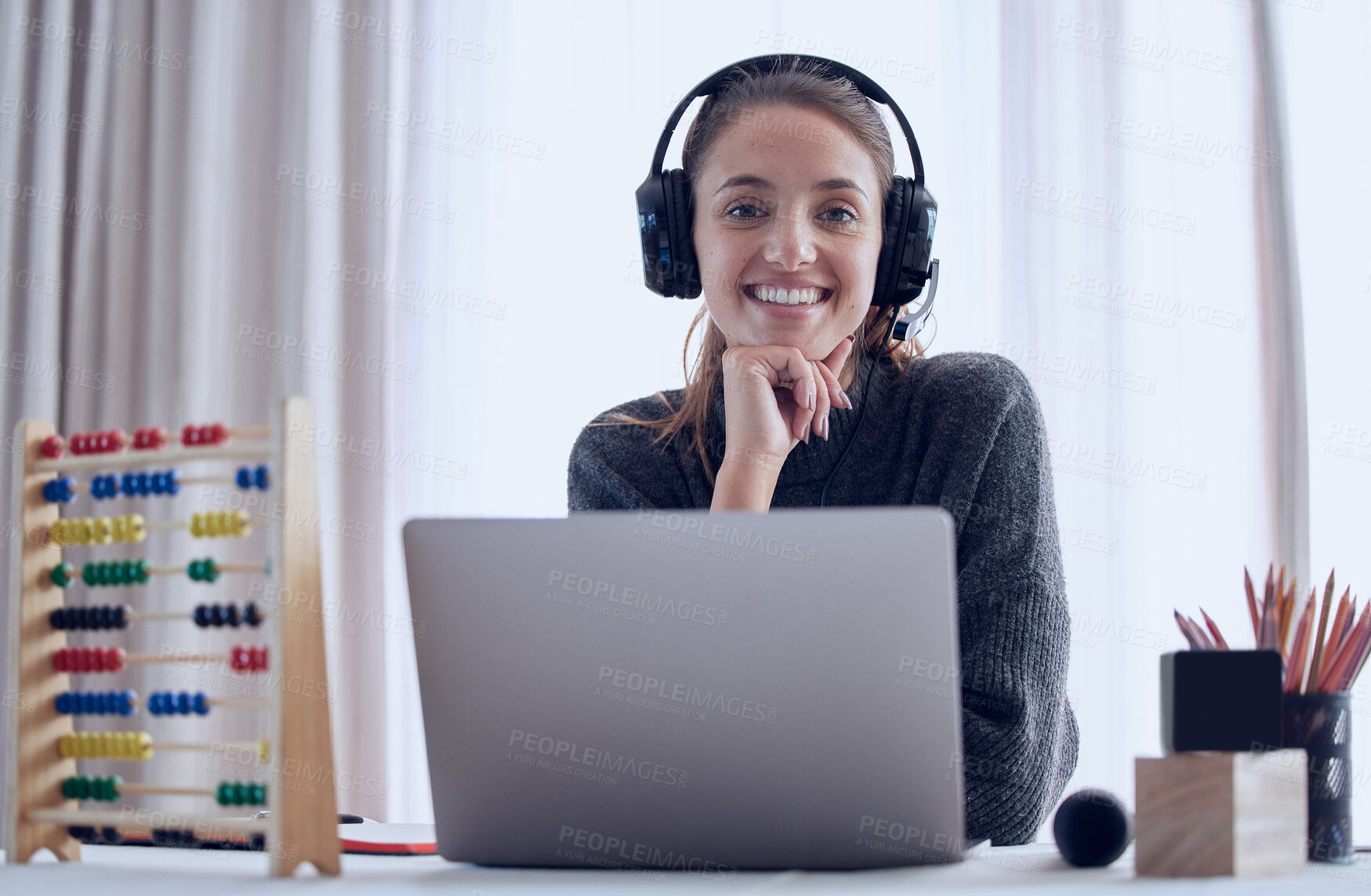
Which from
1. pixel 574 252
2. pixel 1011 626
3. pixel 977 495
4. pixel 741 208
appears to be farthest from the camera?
pixel 574 252

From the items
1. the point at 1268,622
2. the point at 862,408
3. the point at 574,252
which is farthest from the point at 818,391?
the point at 574,252

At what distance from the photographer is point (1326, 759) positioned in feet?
2.45

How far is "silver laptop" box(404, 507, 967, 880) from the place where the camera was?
0.66 metres

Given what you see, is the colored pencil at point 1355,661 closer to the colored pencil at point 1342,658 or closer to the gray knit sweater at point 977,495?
the colored pencil at point 1342,658

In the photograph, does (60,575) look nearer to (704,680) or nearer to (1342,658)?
(704,680)

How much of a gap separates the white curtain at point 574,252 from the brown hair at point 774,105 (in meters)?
0.89

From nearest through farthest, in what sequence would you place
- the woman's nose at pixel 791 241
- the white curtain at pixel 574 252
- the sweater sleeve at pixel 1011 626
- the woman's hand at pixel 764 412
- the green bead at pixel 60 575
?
the green bead at pixel 60 575 → the sweater sleeve at pixel 1011 626 → the woman's hand at pixel 764 412 → the woman's nose at pixel 791 241 → the white curtain at pixel 574 252

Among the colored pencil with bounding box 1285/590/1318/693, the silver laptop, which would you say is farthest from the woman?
the silver laptop

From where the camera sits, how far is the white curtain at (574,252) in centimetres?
235

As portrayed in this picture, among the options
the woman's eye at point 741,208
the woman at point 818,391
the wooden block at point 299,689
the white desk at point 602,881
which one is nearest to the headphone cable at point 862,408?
the woman at point 818,391

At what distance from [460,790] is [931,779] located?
0.29 m

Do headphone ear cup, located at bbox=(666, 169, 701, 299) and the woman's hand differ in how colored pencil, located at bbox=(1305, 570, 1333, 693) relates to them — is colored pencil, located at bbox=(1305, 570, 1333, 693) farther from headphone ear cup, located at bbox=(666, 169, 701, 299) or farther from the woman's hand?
headphone ear cup, located at bbox=(666, 169, 701, 299)

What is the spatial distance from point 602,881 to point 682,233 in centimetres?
102

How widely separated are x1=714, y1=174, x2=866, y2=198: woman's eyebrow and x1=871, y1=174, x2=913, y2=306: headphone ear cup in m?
0.07
